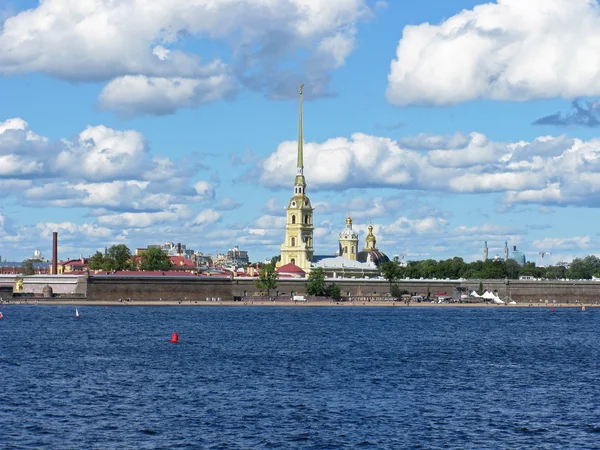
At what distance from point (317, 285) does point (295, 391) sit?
106m

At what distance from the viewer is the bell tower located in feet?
543

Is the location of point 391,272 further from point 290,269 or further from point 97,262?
point 97,262

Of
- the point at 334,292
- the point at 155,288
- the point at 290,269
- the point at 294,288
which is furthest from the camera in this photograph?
the point at 290,269

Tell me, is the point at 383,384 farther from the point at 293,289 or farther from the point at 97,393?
the point at 293,289

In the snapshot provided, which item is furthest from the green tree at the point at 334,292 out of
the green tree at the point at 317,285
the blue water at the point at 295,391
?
the blue water at the point at 295,391

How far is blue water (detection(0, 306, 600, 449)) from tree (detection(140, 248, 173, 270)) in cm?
9144

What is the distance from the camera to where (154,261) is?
168250 millimetres

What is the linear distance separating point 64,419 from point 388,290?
401ft

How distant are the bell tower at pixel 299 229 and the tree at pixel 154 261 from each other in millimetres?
17250

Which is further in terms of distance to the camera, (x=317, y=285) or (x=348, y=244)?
(x=348, y=244)

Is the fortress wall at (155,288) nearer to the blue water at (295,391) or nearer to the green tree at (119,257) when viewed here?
the green tree at (119,257)

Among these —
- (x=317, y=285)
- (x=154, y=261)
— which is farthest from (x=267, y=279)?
(x=154, y=261)

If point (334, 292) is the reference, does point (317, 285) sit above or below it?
above

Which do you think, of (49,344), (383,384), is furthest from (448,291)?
(383,384)
